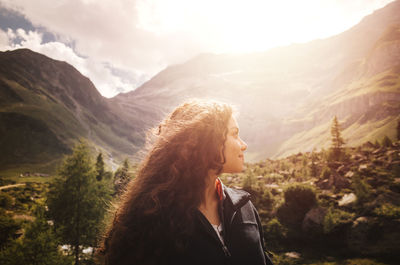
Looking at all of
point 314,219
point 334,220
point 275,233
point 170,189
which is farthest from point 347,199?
point 170,189

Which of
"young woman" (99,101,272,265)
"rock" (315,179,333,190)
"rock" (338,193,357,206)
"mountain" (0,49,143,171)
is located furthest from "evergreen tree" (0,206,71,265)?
"mountain" (0,49,143,171)

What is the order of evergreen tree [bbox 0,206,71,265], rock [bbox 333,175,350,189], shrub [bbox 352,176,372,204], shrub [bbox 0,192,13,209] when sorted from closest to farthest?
1. evergreen tree [bbox 0,206,71,265]
2. shrub [bbox 352,176,372,204]
3. rock [bbox 333,175,350,189]
4. shrub [bbox 0,192,13,209]

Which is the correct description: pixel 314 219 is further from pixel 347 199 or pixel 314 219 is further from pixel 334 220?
pixel 347 199

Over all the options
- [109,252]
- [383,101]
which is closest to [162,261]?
[109,252]

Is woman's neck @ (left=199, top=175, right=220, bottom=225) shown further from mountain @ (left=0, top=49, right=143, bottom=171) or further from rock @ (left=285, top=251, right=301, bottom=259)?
mountain @ (left=0, top=49, right=143, bottom=171)

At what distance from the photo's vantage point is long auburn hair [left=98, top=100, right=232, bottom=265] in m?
1.90

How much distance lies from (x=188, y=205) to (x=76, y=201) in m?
18.1

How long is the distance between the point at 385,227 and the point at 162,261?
617 inches

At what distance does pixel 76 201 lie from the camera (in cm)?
1648

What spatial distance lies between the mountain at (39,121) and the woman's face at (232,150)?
113887 mm

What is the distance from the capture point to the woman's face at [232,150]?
8.07 feet

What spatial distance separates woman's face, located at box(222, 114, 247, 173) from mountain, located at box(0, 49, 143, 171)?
4484 inches

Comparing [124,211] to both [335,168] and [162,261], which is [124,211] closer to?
[162,261]

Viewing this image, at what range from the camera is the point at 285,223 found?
16812 mm
